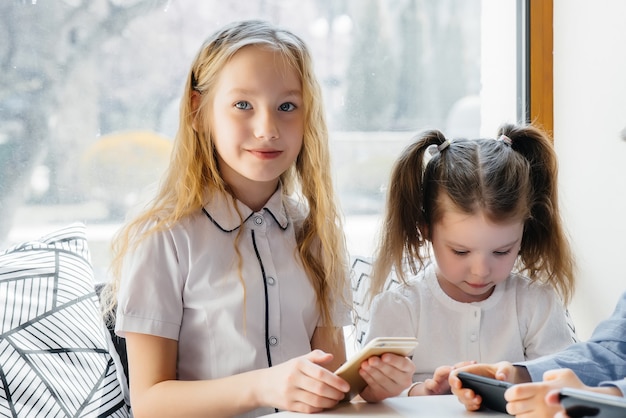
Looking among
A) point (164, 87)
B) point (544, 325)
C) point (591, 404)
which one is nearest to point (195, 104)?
point (164, 87)

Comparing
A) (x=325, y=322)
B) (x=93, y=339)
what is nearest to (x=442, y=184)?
(x=325, y=322)

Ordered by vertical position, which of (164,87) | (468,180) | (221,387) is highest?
(164,87)

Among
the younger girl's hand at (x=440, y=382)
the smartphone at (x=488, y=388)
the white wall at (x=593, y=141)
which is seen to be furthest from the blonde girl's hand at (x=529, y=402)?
the white wall at (x=593, y=141)

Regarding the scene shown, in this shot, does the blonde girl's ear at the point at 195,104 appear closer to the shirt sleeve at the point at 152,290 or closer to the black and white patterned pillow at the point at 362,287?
the shirt sleeve at the point at 152,290

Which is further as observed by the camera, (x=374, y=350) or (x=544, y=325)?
(x=544, y=325)

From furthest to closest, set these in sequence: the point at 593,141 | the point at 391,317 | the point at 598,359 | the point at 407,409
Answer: the point at 593,141
the point at 391,317
the point at 598,359
the point at 407,409

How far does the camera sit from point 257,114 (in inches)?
60.5

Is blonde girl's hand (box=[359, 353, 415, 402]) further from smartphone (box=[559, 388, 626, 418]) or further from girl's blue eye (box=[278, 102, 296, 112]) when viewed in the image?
girl's blue eye (box=[278, 102, 296, 112])

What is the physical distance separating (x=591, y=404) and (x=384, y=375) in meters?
0.42

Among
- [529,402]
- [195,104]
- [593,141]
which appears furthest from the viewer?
[593,141]

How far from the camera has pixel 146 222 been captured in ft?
5.21

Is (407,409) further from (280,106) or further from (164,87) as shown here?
(164,87)

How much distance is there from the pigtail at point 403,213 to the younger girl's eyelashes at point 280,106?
307 millimetres

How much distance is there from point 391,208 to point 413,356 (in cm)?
32
